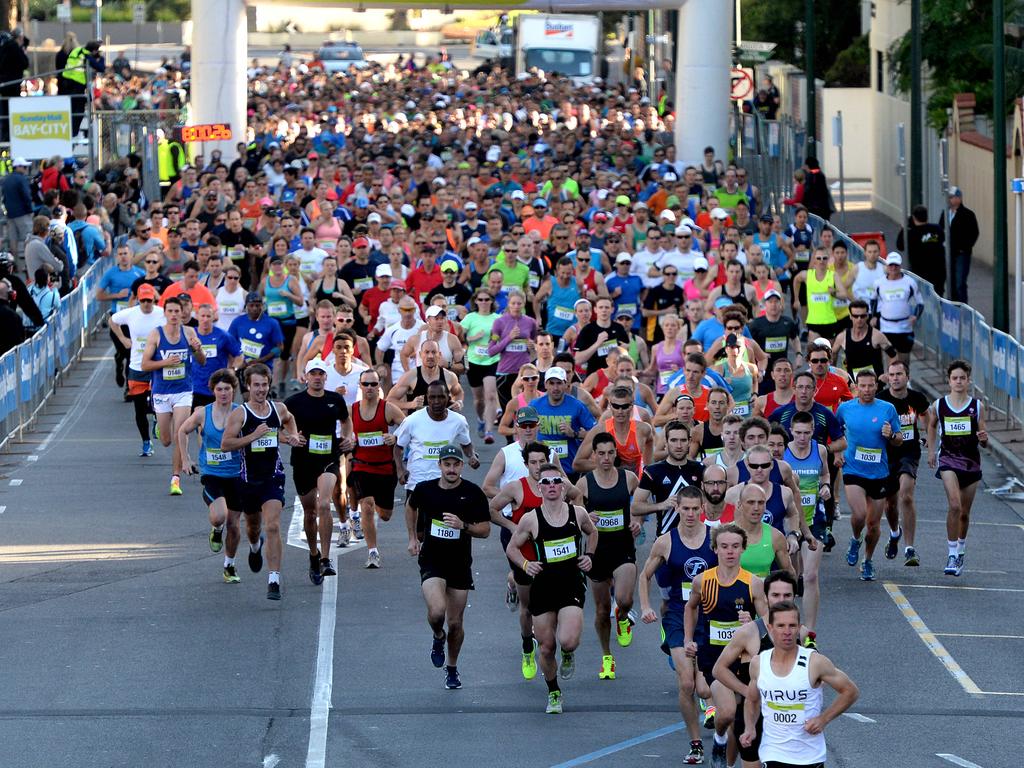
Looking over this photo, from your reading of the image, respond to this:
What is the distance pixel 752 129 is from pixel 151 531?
2536 centimetres

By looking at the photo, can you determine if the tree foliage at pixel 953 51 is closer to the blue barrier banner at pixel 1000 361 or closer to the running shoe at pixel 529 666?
the blue barrier banner at pixel 1000 361

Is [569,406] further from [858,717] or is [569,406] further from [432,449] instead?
[858,717]

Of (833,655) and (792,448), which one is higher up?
(792,448)

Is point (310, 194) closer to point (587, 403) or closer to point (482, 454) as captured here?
point (482, 454)

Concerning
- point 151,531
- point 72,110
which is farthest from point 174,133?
point 151,531

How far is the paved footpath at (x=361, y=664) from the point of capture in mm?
12781

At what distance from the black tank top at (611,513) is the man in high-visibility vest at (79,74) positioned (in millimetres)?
25571

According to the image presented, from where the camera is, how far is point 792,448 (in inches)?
637

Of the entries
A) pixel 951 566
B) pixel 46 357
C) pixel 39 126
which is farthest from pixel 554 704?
pixel 39 126

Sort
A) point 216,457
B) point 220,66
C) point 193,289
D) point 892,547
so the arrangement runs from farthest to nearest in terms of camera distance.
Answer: point 220,66 < point 193,289 < point 892,547 < point 216,457

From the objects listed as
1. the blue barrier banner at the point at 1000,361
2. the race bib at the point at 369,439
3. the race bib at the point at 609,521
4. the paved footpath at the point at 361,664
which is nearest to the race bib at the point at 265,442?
the race bib at the point at 369,439

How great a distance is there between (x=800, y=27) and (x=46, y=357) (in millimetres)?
37931

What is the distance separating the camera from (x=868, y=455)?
17.4m

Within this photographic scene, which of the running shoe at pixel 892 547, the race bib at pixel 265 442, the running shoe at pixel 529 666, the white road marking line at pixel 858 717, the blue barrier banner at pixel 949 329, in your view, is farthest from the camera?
the blue barrier banner at pixel 949 329
